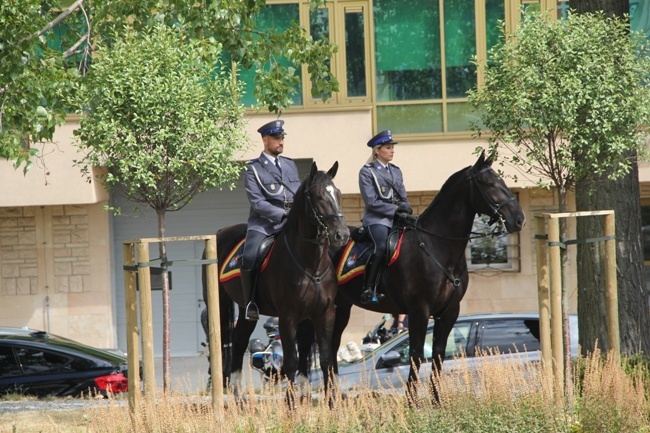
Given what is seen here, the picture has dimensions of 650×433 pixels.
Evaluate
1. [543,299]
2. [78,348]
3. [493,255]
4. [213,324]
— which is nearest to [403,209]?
[543,299]

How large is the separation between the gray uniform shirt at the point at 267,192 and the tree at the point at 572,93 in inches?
86.0

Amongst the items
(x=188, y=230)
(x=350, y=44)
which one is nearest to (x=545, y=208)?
(x=350, y=44)

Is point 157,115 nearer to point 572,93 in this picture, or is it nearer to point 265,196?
point 265,196

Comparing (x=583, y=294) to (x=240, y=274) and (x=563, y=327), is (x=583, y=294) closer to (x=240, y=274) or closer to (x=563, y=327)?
(x=563, y=327)

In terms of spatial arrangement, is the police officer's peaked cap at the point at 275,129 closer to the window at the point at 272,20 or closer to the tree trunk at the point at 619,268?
the tree trunk at the point at 619,268

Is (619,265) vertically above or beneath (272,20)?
beneath

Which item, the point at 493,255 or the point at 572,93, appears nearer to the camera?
the point at 572,93

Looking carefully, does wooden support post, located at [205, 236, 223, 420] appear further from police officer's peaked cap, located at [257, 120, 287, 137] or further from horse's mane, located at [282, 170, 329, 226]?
police officer's peaked cap, located at [257, 120, 287, 137]

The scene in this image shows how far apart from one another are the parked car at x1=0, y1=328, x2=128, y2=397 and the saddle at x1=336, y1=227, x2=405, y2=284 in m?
5.38

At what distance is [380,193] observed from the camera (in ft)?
39.3

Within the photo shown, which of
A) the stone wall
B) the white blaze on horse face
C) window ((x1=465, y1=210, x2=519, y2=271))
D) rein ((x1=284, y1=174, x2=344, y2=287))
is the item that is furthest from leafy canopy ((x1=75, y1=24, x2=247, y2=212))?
window ((x1=465, y1=210, x2=519, y2=271))

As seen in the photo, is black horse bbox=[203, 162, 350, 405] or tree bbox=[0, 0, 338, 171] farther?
tree bbox=[0, 0, 338, 171]

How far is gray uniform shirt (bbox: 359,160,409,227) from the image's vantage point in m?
11.9

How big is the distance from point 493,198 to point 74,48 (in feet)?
16.5
